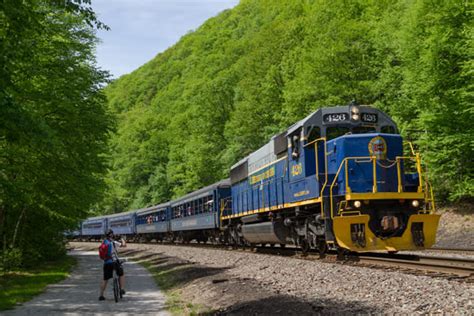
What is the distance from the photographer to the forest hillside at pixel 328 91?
27.0 metres

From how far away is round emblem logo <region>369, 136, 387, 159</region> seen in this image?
49.6ft

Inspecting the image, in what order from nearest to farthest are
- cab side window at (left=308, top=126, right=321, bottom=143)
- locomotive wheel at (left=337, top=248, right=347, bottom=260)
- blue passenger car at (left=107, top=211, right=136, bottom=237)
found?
locomotive wheel at (left=337, top=248, right=347, bottom=260), cab side window at (left=308, top=126, right=321, bottom=143), blue passenger car at (left=107, top=211, right=136, bottom=237)

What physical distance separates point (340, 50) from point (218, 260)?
2217cm


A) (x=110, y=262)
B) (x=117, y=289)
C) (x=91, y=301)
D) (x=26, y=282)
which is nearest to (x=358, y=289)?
(x=117, y=289)

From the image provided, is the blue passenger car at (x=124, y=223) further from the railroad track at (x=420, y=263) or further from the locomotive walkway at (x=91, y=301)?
the railroad track at (x=420, y=263)

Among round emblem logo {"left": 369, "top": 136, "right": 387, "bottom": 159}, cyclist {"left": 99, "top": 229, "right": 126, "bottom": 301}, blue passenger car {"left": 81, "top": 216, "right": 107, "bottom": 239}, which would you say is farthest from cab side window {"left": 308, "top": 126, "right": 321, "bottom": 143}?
blue passenger car {"left": 81, "top": 216, "right": 107, "bottom": 239}

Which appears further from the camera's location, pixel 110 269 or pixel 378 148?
pixel 378 148

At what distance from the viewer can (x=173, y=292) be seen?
46.6 feet

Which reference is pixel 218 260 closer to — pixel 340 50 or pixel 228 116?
pixel 340 50

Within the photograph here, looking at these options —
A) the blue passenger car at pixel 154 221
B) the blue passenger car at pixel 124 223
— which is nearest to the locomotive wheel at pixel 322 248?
the blue passenger car at pixel 154 221

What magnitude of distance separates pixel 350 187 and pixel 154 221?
3555 centimetres

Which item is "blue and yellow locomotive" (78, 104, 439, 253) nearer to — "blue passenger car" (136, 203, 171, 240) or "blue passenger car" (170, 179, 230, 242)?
"blue passenger car" (170, 179, 230, 242)

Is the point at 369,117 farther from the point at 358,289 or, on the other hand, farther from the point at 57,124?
the point at 57,124

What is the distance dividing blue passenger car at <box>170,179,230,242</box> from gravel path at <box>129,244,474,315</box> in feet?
50.2
